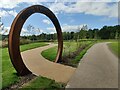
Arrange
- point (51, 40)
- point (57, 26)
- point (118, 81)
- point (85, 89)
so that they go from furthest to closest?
point (51, 40), point (57, 26), point (118, 81), point (85, 89)

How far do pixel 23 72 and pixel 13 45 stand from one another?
1429 mm

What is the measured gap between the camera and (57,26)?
57.0 ft

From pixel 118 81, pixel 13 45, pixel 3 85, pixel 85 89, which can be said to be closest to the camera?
pixel 85 89

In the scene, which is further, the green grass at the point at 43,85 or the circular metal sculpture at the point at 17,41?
the circular metal sculpture at the point at 17,41

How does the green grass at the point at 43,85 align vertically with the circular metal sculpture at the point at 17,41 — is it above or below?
below

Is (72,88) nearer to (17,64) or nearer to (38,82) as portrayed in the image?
(38,82)

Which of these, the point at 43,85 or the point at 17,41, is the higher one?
the point at 17,41

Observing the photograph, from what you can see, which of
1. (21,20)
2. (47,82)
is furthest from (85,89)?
(21,20)

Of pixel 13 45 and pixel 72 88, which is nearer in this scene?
pixel 72 88

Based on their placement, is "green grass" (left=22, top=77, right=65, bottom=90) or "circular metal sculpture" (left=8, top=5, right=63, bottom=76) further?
"circular metal sculpture" (left=8, top=5, right=63, bottom=76)

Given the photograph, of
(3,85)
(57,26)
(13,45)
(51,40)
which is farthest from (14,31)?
(51,40)

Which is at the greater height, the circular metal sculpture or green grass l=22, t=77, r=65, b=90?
the circular metal sculpture

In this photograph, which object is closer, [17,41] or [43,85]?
[43,85]

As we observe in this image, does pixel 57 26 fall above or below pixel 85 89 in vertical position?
above
